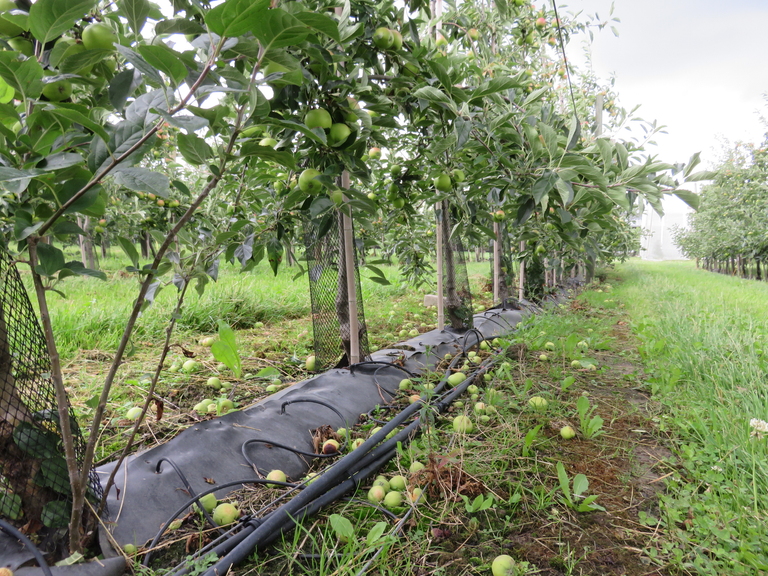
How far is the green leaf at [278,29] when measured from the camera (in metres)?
0.65

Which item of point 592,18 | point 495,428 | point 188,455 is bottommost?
point 495,428

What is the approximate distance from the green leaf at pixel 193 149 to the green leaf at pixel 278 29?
236 mm

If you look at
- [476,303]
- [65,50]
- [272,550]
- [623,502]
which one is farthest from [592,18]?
[272,550]

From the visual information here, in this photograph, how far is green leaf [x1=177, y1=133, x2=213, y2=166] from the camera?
0.79 metres

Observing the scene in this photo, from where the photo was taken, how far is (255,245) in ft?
5.74

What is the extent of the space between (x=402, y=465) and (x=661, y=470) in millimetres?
1025

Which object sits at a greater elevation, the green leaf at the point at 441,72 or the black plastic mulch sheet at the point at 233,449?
the green leaf at the point at 441,72

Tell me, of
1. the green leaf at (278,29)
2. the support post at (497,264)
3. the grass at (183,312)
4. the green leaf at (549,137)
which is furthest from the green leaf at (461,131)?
the support post at (497,264)

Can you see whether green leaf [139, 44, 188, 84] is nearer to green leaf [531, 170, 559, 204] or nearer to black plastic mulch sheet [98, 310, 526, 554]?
green leaf [531, 170, 559, 204]

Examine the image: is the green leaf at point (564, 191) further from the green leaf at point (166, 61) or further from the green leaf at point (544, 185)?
the green leaf at point (166, 61)

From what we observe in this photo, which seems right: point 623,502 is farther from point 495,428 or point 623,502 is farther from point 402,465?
point 402,465

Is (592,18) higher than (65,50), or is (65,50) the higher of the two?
(592,18)

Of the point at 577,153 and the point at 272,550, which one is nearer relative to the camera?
the point at 272,550

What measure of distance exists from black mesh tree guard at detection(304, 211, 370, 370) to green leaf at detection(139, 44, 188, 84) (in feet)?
5.84
